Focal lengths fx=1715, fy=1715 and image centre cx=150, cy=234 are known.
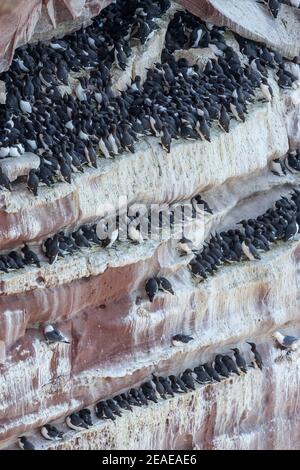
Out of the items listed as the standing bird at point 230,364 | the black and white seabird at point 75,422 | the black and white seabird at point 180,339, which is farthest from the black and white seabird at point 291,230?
the black and white seabird at point 75,422

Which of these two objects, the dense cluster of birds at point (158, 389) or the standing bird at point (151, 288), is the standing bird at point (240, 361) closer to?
the dense cluster of birds at point (158, 389)

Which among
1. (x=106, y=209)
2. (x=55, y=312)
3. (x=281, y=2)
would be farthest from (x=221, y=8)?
(x=55, y=312)

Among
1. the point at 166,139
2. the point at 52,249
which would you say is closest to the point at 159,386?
the point at 52,249

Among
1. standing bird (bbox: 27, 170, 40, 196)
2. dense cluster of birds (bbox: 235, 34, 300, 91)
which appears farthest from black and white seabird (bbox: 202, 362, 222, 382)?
dense cluster of birds (bbox: 235, 34, 300, 91)

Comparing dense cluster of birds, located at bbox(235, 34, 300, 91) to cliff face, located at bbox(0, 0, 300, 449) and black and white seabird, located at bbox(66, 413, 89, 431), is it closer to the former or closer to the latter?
cliff face, located at bbox(0, 0, 300, 449)
